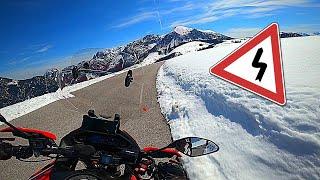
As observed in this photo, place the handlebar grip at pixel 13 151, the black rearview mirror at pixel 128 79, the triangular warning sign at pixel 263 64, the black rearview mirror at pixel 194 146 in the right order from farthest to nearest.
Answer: the triangular warning sign at pixel 263 64 < the black rearview mirror at pixel 128 79 < the black rearview mirror at pixel 194 146 < the handlebar grip at pixel 13 151

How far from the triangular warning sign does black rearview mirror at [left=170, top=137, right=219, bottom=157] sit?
4.12 metres

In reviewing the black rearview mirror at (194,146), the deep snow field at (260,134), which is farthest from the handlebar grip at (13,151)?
the deep snow field at (260,134)

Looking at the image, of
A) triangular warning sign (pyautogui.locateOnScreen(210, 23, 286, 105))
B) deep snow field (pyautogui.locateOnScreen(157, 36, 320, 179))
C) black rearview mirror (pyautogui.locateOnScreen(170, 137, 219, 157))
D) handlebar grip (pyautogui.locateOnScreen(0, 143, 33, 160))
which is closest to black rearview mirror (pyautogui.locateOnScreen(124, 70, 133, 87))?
black rearview mirror (pyautogui.locateOnScreen(170, 137, 219, 157))

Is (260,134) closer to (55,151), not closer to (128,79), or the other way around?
(128,79)

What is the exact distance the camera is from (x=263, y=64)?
6.31 m

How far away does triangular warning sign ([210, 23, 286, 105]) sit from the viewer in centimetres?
634

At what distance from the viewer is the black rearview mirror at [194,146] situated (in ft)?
7.75

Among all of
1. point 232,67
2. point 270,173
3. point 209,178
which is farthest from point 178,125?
point 270,173

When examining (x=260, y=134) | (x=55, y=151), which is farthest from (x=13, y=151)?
(x=260, y=134)

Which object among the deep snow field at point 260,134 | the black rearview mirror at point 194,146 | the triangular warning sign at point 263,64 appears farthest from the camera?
the triangular warning sign at point 263,64

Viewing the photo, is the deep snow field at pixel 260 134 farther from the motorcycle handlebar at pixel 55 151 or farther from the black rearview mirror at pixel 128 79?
the motorcycle handlebar at pixel 55 151

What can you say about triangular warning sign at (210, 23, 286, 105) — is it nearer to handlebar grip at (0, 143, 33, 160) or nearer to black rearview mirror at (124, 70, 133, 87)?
black rearview mirror at (124, 70, 133, 87)

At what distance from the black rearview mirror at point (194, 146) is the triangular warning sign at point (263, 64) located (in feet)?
13.5

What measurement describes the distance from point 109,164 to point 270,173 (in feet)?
10.3
